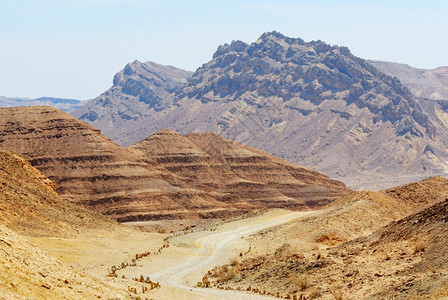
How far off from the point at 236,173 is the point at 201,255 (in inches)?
3800

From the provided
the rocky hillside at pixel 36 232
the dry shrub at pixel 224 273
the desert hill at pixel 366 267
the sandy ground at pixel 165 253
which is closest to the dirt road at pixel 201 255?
the sandy ground at pixel 165 253

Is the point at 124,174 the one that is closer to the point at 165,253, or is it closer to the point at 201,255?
the point at 165,253

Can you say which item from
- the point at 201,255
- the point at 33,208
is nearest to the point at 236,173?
the point at 33,208

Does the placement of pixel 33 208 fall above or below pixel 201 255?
above

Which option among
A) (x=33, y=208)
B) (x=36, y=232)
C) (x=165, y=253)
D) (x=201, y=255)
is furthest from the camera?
(x=33, y=208)

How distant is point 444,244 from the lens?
93.4 ft

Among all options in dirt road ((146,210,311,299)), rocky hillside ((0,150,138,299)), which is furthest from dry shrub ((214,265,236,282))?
rocky hillside ((0,150,138,299))

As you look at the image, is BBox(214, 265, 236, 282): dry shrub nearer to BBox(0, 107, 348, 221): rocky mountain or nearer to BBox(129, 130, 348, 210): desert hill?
BBox(0, 107, 348, 221): rocky mountain

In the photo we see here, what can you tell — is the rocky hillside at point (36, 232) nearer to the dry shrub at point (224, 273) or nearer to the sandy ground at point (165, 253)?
the sandy ground at point (165, 253)

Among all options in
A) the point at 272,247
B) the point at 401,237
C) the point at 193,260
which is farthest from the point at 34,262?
the point at 272,247

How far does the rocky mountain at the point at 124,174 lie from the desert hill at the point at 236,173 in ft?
0.81

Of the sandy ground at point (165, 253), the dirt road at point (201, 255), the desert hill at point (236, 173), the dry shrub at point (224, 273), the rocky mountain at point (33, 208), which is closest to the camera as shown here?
the dirt road at point (201, 255)

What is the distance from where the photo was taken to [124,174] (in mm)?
116875

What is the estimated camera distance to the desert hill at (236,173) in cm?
13612
